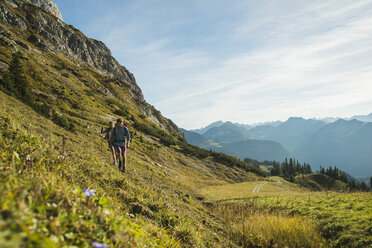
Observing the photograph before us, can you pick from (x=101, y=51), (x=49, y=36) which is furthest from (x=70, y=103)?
(x=101, y=51)

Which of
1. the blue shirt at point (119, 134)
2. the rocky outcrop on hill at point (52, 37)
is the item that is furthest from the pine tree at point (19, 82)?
the rocky outcrop on hill at point (52, 37)

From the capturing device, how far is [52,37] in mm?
99875

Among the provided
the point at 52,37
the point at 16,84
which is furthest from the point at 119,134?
the point at 52,37

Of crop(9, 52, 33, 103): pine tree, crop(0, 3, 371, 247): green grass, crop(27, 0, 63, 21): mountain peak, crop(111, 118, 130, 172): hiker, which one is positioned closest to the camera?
crop(0, 3, 371, 247): green grass

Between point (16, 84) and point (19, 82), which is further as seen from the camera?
point (19, 82)

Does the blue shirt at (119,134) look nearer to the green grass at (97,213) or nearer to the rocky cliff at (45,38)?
the green grass at (97,213)

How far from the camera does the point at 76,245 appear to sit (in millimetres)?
2064

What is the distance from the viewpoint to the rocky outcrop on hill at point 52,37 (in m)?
85.6

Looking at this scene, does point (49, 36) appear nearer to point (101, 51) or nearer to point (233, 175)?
point (101, 51)

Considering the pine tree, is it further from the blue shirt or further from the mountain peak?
the mountain peak

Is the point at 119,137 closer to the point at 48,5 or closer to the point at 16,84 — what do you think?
the point at 16,84

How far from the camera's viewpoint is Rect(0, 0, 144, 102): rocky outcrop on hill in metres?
85.6

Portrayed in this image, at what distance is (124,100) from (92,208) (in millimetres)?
110528

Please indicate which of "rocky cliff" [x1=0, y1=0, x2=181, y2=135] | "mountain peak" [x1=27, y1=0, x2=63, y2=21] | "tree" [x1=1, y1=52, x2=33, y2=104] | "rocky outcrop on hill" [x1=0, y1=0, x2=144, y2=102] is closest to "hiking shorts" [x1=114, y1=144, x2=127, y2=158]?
"tree" [x1=1, y1=52, x2=33, y2=104]
